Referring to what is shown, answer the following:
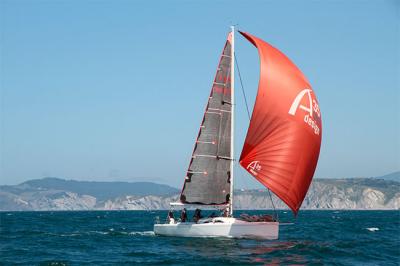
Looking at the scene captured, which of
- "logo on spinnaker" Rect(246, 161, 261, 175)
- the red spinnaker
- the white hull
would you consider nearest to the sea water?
the white hull

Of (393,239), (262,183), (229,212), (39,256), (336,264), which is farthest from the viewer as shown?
(393,239)

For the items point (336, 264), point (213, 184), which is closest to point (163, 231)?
point (213, 184)

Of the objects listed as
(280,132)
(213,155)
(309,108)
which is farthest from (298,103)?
(213,155)

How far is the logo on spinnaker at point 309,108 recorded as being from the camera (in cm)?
3700

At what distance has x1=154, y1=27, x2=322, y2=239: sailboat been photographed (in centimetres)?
3678

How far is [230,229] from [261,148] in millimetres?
4926

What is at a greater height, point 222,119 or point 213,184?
point 222,119

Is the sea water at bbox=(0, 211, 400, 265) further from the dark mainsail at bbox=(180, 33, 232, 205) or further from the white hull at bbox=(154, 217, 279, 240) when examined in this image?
the dark mainsail at bbox=(180, 33, 232, 205)

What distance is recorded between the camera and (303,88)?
3769 centimetres

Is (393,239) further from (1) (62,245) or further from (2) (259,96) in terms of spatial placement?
(1) (62,245)

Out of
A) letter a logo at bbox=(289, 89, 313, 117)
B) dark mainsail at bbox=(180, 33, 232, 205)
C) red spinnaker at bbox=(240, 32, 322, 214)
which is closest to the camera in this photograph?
red spinnaker at bbox=(240, 32, 322, 214)

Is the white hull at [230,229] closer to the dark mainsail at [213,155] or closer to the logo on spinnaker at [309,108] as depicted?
the dark mainsail at [213,155]

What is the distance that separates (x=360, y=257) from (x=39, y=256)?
52.9 ft

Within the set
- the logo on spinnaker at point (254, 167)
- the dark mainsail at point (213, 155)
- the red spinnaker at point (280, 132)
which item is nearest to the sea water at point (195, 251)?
the dark mainsail at point (213, 155)
